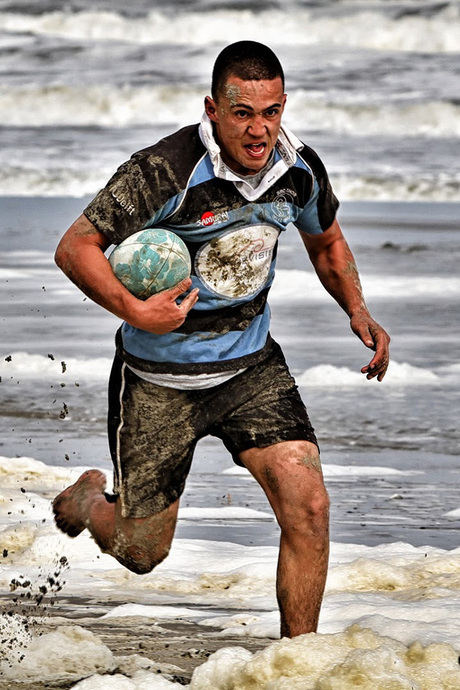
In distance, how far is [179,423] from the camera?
4.71 metres

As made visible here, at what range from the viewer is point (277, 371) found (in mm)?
4770

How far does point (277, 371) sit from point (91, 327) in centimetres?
891

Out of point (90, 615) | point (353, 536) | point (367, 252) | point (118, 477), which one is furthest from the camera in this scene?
point (367, 252)

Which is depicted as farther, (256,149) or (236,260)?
(236,260)

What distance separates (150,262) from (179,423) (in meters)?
0.76

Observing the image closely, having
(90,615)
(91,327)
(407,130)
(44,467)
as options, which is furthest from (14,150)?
(90,615)

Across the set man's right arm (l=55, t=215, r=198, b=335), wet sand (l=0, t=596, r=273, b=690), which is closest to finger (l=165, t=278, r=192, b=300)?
man's right arm (l=55, t=215, r=198, b=335)

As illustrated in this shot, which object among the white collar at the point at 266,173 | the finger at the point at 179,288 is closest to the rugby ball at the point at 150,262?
the finger at the point at 179,288

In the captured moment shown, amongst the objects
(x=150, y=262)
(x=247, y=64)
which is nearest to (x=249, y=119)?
(x=247, y=64)

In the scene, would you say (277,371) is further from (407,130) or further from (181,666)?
(407,130)

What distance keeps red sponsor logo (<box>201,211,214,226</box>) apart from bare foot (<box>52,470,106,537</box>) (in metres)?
1.32

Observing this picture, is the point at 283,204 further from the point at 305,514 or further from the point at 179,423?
the point at 305,514

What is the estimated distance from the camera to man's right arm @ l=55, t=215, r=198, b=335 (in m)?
4.15

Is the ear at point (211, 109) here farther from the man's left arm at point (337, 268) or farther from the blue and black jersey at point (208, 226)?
the man's left arm at point (337, 268)
